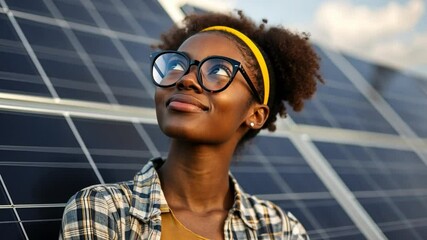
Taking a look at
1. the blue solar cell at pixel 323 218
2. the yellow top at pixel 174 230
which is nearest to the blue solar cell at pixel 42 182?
the yellow top at pixel 174 230

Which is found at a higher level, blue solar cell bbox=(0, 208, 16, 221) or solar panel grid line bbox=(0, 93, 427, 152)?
solar panel grid line bbox=(0, 93, 427, 152)

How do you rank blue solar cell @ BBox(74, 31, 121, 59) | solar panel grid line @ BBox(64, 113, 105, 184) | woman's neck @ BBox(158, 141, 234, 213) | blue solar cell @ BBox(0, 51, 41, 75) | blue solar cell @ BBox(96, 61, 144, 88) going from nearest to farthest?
1. woman's neck @ BBox(158, 141, 234, 213)
2. solar panel grid line @ BBox(64, 113, 105, 184)
3. blue solar cell @ BBox(0, 51, 41, 75)
4. blue solar cell @ BBox(96, 61, 144, 88)
5. blue solar cell @ BBox(74, 31, 121, 59)

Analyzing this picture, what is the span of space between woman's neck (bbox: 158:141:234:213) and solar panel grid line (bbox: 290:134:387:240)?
1.40 meters

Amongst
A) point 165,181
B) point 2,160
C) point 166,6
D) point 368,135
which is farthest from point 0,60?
point 368,135

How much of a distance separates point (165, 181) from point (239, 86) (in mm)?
432

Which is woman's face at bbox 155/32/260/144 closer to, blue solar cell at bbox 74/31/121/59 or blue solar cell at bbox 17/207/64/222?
blue solar cell at bbox 17/207/64/222

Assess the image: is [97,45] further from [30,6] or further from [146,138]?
[146,138]

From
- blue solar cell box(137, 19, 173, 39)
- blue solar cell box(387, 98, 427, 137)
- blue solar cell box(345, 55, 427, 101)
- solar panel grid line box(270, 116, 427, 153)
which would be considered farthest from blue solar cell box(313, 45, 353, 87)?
blue solar cell box(137, 19, 173, 39)

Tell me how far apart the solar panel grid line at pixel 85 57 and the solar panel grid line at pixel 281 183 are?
0.88m

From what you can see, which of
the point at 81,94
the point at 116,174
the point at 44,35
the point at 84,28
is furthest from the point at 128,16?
the point at 116,174

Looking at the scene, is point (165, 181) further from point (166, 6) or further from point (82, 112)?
point (166, 6)

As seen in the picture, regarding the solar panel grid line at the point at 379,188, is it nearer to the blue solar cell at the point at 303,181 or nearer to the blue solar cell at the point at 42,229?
the blue solar cell at the point at 303,181

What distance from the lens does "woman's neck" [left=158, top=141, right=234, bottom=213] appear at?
2.33 metres

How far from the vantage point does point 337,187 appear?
150 inches
